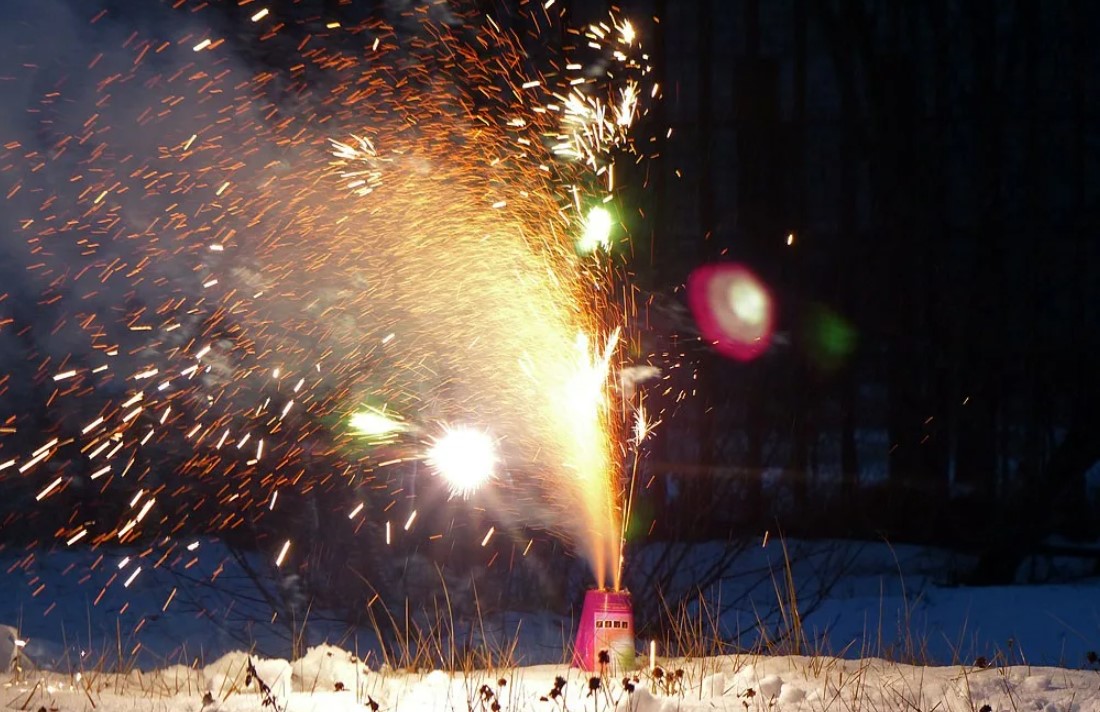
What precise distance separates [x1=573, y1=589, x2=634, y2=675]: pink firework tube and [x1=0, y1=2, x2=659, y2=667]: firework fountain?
1.28 metres

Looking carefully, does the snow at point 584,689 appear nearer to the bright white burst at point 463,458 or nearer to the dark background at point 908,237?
the bright white burst at point 463,458

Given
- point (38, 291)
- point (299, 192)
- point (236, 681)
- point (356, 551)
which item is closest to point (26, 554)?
point (38, 291)

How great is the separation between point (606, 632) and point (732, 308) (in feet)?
11.0

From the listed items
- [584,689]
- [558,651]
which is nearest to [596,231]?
[558,651]

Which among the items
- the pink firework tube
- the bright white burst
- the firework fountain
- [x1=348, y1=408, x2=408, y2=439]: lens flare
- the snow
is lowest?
the snow

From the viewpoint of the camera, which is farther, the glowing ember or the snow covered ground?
the glowing ember

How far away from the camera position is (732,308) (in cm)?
726

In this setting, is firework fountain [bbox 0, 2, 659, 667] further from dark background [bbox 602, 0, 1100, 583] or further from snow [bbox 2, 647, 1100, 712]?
snow [bbox 2, 647, 1100, 712]

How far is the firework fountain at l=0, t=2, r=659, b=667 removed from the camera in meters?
6.07

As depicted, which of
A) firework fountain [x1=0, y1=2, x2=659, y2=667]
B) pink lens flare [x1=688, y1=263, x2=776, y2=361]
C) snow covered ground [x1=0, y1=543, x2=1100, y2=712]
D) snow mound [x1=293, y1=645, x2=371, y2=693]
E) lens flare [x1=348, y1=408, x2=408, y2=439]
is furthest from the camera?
pink lens flare [x1=688, y1=263, x2=776, y2=361]

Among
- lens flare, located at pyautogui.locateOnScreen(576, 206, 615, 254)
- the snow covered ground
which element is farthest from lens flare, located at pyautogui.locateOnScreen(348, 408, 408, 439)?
lens flare, located at pyautogui.locateOnScreen(576, 206, 615, 254)

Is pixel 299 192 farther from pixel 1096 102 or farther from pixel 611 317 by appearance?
pixel 1096 102

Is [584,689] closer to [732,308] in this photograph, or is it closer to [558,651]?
[558,651]

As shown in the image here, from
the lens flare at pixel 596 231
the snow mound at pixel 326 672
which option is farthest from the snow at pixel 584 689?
the lens flare at pixel 596 231
